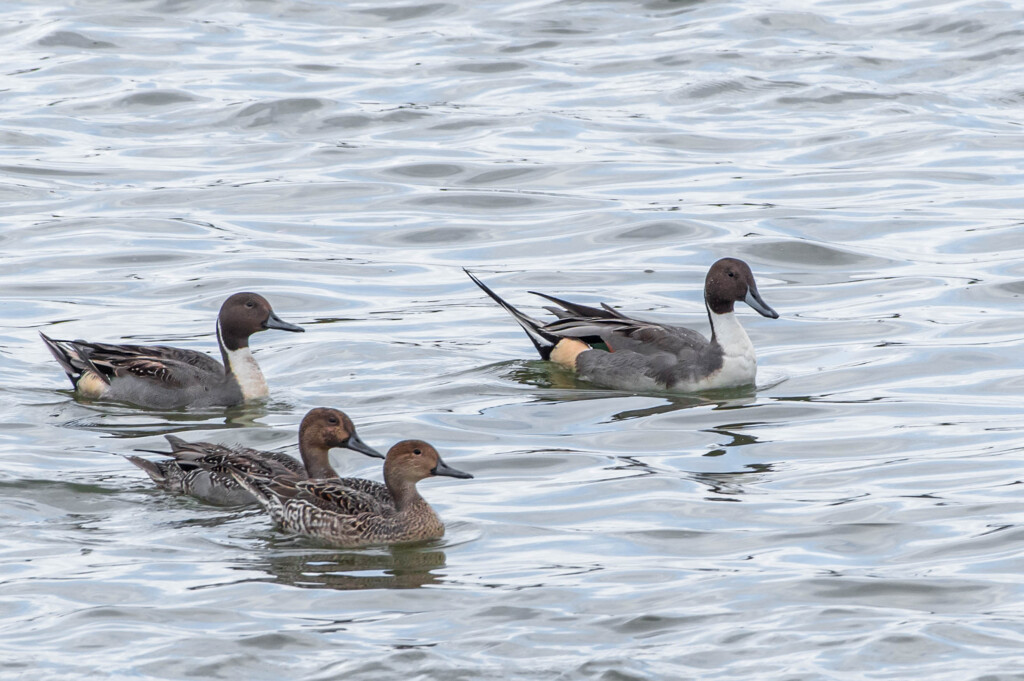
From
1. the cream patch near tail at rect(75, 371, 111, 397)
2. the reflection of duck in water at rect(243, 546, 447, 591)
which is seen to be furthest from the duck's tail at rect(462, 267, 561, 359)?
the reflection of duck in water at rect(243, 546, 447, 591)

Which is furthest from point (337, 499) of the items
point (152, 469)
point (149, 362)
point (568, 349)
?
point (568, 349)

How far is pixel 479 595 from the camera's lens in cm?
825

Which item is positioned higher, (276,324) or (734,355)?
(276,324)

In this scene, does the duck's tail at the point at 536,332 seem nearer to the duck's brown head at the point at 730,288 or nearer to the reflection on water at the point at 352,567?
the duck's brown head at the point at 730,288

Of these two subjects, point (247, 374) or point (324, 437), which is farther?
point (247, 374)

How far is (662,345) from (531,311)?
6.94 ft

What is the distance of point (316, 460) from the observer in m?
10.1

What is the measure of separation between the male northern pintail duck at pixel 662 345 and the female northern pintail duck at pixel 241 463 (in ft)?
10.6

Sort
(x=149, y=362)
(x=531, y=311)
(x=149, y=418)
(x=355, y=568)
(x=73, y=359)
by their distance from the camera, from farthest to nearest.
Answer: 1. (x=531, y=311)
2. (x=73, y=359)
3. (x=149, y=362)
4. (x=149, y=418)
5. (x=355, y=568)

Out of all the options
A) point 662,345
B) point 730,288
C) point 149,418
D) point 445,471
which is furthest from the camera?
point 730,288

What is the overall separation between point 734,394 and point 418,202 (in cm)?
705

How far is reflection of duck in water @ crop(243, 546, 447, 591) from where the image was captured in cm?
859

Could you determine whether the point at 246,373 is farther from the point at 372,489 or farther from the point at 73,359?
the point at 372,489

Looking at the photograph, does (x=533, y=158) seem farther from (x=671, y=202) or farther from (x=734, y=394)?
(x=734, y=394)
